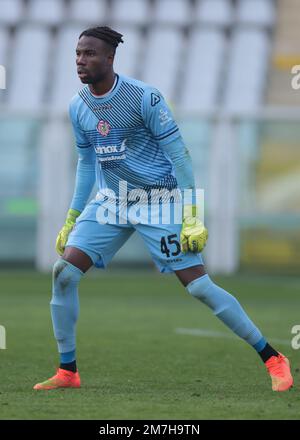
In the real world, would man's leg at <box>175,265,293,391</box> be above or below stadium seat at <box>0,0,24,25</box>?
below

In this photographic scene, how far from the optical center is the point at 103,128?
6824 mm

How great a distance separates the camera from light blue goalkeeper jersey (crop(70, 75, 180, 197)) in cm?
671

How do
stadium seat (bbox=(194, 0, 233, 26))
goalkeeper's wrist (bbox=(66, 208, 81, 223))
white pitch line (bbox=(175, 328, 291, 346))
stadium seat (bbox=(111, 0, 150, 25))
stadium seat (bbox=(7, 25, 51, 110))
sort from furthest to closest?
stadium seat (bbox=(111, 0, 150, 25)), stadium seat (bbox=(194, 0, 233, 26)), stadium seat (bbox=(7, 25, 51, 110)), white pitch line (bbox=(175, 328, 291, 346)), goalkeeper's wrist (bbox=(66, 208, 81, 223))

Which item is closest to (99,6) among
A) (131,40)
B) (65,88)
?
(131,40)

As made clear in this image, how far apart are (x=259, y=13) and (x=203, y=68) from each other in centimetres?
180

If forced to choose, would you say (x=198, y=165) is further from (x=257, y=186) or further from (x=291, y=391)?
(x=291, y=391)

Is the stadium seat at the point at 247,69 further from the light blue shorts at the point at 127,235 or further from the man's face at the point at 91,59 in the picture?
the man's face at the point at 91,59

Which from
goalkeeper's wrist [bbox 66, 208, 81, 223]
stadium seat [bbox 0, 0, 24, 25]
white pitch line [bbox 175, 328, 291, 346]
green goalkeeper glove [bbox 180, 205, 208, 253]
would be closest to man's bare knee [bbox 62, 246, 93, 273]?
goalkeeper's wrist [bbox 66, 208, 81, 223]

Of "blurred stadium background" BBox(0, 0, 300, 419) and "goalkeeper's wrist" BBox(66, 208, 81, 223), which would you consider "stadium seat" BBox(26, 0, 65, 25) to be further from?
"goalkeeper's wrist" BBox(66, 208, 81, 223)

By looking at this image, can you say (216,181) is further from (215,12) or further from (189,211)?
(189,211)

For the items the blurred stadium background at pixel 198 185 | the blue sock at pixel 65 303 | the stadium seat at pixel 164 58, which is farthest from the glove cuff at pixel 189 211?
the stadium seat at pixel 164 58

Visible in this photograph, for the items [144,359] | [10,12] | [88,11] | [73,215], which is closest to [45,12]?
[10,12]

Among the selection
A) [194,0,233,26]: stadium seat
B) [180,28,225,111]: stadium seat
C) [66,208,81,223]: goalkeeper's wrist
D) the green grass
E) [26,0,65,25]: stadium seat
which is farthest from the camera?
[26,0,65,25]: stadium seat

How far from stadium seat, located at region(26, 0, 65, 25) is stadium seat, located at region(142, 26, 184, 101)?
2.17 meters
